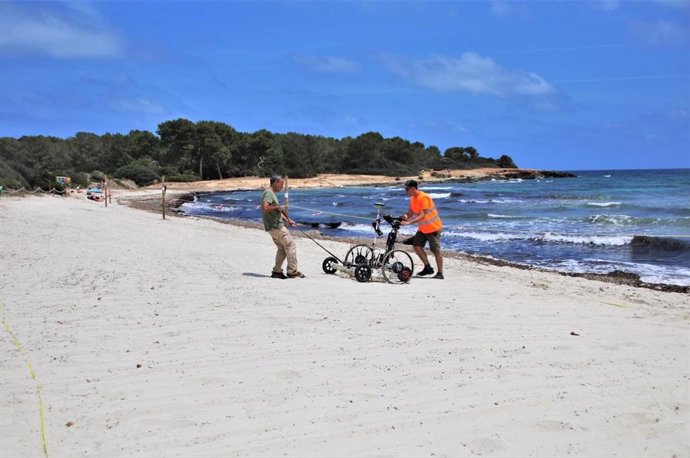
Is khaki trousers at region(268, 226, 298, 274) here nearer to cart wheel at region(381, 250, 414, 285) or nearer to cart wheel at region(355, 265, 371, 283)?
cart wheel at region(355, 265, 371, 283)

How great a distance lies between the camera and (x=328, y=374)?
443 cm

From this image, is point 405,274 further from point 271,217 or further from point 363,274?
point 271,217

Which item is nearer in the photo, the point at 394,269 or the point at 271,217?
the point at 394,269

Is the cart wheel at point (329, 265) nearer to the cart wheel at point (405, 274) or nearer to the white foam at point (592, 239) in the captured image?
the cart wheel at point (405, 274)

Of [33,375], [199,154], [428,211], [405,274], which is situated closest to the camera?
[33,375]

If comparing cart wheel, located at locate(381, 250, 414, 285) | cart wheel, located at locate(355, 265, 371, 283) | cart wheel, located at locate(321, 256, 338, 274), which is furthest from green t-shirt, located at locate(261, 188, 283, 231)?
cart wheel, located at locate(381, 250, 414, 285)

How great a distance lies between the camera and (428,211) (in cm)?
905

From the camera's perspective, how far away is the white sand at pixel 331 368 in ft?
11.5

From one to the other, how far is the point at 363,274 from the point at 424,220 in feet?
4.78

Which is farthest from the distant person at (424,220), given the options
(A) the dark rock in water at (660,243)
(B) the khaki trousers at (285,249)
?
(A) the dark rock in water at (660,243)

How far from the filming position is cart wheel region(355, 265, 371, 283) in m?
8.46

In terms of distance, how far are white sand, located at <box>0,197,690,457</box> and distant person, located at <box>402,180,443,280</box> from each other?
90 cm

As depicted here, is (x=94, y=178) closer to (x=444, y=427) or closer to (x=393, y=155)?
(x=393, y=155)

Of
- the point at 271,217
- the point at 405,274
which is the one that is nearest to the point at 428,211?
the point at 405,274
